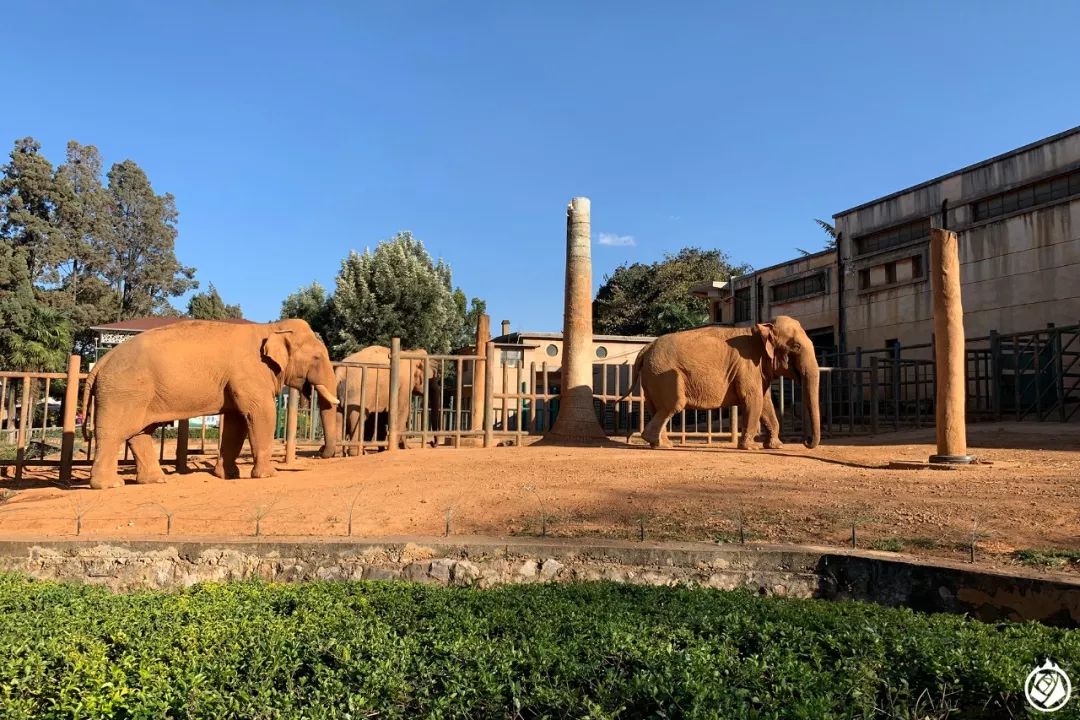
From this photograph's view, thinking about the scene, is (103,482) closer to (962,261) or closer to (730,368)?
(730,368)

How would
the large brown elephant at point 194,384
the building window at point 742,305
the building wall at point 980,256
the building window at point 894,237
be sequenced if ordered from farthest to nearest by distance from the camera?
the building window at point 742,305 → the building window at point 894,237 → the building wall at point 980,256 → the large brown elephant at point 194,384

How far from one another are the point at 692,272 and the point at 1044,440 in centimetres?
3863

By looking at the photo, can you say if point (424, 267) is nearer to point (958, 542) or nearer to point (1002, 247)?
point (1002, 247)

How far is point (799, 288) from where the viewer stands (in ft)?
116

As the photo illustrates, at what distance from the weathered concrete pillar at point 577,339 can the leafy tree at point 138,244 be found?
147 feet

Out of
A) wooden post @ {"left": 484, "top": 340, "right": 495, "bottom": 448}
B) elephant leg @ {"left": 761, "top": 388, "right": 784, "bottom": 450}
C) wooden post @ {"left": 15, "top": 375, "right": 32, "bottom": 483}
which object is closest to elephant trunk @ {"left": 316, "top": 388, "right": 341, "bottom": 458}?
wooden post @ {"left": 484, "top": 340, "right": 495, "bottom": 448}

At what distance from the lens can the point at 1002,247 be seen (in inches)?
998

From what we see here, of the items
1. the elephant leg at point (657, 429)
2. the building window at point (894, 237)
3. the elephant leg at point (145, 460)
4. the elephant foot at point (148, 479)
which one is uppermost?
the building window at point (894, 237)

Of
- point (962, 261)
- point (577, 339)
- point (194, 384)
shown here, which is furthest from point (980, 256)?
point (194, 384)

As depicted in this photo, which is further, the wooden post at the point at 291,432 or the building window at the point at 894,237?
the building window at the point at 894,237

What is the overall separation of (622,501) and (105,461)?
712 centimetres

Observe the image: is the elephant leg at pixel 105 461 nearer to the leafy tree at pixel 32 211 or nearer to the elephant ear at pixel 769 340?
the elephant ear at pixel 769 340

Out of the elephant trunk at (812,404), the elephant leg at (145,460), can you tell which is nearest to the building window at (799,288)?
the elephant trunk at (812,404)

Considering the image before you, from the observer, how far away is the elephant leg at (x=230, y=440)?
38.3ft
